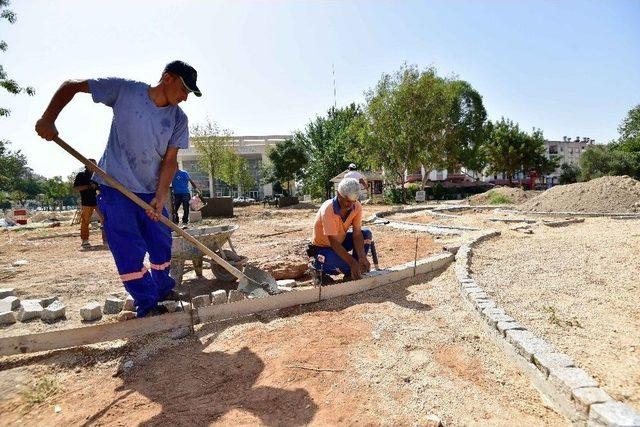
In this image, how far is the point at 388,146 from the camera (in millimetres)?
21266

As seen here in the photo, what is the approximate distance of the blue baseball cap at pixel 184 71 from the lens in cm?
255

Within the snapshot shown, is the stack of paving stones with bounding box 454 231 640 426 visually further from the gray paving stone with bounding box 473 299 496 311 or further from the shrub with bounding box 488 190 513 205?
the shrub with bounding box 488 190 513 205

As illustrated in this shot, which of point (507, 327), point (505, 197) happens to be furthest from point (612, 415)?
point (505, 197)

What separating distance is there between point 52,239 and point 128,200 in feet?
28.4

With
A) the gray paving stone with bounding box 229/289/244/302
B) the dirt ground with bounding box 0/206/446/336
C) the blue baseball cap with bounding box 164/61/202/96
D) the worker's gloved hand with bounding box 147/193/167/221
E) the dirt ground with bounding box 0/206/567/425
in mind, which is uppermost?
the blue baseball cap with bounding box 164/61/202/96

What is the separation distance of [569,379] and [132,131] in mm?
2945

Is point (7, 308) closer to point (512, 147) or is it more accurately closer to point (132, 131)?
point (132, 131)

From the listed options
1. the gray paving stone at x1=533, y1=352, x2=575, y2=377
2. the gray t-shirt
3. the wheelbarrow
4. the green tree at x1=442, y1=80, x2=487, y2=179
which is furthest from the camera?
the green tree at x1=442, y1=80, x2=487, y2=179

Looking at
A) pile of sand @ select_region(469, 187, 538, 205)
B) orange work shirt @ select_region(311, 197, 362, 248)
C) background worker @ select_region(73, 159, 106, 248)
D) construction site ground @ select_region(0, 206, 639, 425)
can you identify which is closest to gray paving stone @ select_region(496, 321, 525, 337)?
construction site ground @ select_region(0, 206, 639, 425)

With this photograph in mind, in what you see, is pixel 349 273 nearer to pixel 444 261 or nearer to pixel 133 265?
pixel 444 261

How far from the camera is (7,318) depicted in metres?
2.98

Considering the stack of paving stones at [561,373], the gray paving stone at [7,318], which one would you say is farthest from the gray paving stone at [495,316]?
the gray paving stone at [7,318]

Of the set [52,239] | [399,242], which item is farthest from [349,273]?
[52,239]

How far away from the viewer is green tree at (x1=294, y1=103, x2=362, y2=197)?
26.7 meters
